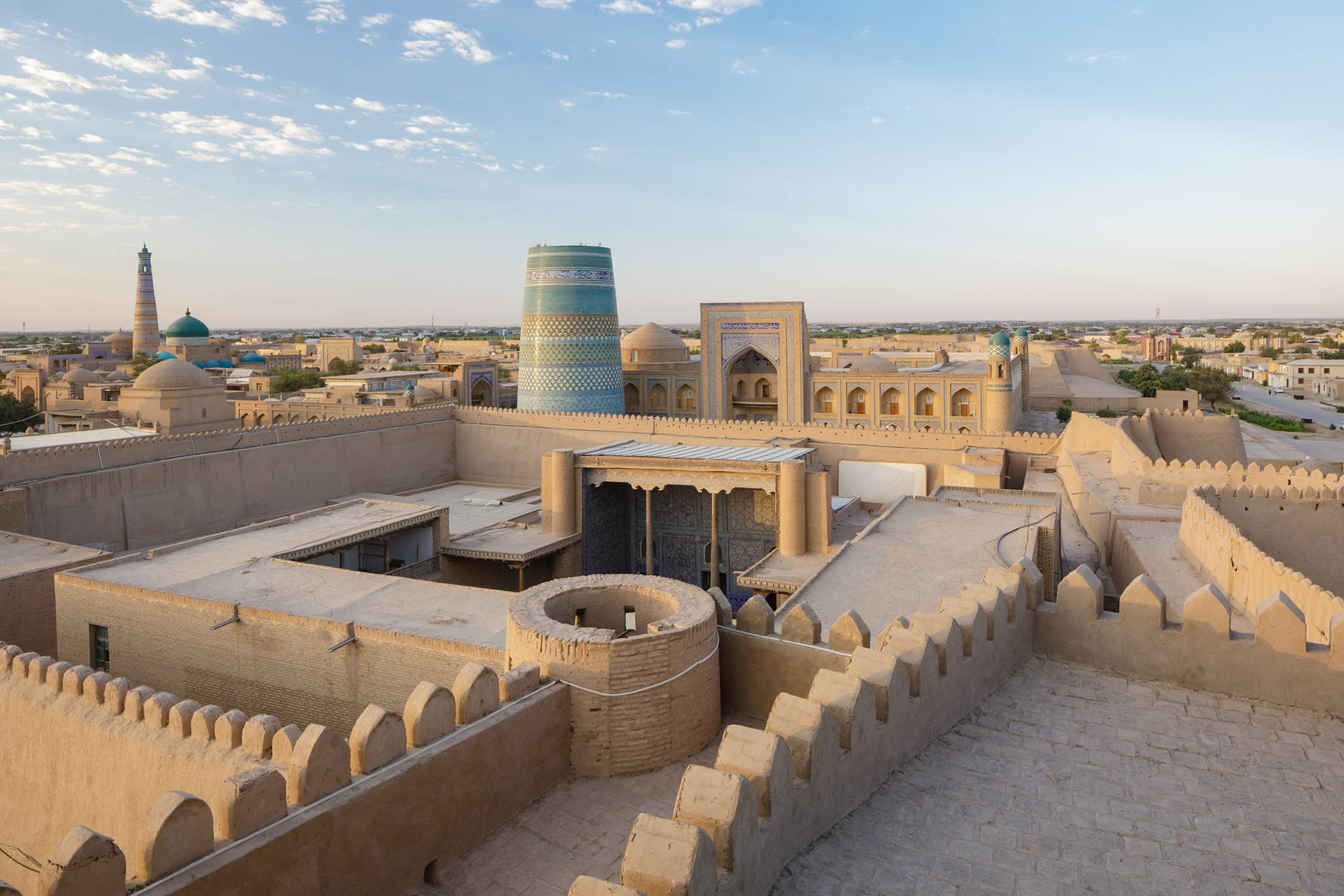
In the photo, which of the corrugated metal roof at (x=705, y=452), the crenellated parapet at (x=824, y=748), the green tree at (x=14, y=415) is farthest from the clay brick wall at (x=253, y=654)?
the green tree at (x=14, y=415)

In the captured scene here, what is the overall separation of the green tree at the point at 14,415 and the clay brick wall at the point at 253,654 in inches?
963

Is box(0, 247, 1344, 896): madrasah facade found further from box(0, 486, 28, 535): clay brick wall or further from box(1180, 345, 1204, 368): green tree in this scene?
box(1180, 345, 1204, 368): green tree

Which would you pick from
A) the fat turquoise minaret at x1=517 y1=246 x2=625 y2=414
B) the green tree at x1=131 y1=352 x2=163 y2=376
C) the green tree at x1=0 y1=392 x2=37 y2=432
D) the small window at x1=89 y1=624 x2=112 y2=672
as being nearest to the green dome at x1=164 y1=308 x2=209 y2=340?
the green tree at x1=131 y1=352 x2=163 y2=376

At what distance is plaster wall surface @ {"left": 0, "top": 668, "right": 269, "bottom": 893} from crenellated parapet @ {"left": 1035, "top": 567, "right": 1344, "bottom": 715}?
4.89 metres

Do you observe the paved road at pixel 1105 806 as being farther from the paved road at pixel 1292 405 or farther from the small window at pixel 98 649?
the paved road at pixel 1292 405

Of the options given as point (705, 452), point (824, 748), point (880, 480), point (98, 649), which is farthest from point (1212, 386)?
point (824, 748)

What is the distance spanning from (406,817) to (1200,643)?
425 centimetres

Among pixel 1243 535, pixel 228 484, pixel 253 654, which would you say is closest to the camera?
pixel 1243 535

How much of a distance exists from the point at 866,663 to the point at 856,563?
6.39 m

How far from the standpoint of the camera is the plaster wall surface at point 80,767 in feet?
18.8

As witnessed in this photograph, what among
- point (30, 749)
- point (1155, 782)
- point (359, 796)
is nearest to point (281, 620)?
point (30, 749)

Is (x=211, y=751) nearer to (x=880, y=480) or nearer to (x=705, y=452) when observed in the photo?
(x=705, y=452)

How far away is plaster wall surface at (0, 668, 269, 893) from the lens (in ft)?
18.8

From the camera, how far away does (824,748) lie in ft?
11.4
